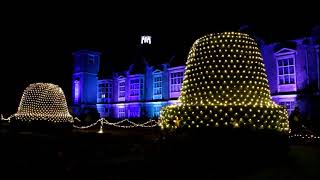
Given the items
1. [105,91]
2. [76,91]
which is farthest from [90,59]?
[105,91]

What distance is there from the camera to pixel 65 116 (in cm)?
2239

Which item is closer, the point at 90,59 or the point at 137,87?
the point at 137,87

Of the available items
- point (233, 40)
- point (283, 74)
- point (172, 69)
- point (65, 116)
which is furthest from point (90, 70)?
point (233, 40)

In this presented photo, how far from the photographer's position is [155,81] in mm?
36094

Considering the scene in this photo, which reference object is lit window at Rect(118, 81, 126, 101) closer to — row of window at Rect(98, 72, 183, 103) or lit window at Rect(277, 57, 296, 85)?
row of window at Rect(98, 72, 183, 103)

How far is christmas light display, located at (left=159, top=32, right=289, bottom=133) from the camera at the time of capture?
1012 centimetres

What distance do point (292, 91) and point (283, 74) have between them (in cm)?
158

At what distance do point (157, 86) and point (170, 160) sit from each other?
26.7 meters

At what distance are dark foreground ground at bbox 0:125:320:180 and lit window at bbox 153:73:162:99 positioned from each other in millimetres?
23636

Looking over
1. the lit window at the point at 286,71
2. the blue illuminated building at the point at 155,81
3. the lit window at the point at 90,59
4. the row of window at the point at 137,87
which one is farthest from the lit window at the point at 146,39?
the lit window at the point at 286,71

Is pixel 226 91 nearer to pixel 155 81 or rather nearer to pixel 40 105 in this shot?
pixel 40 105

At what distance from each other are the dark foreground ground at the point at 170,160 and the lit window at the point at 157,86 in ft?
77.5

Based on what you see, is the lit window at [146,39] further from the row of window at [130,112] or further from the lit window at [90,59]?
the row of window at [130,112]

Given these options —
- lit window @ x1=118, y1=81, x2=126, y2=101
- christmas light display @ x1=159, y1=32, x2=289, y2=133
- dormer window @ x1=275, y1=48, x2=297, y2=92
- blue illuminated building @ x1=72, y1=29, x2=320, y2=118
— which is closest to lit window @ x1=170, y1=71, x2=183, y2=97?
blue illuminated building @ x1=72, y1=29, x2=320, y2=118
